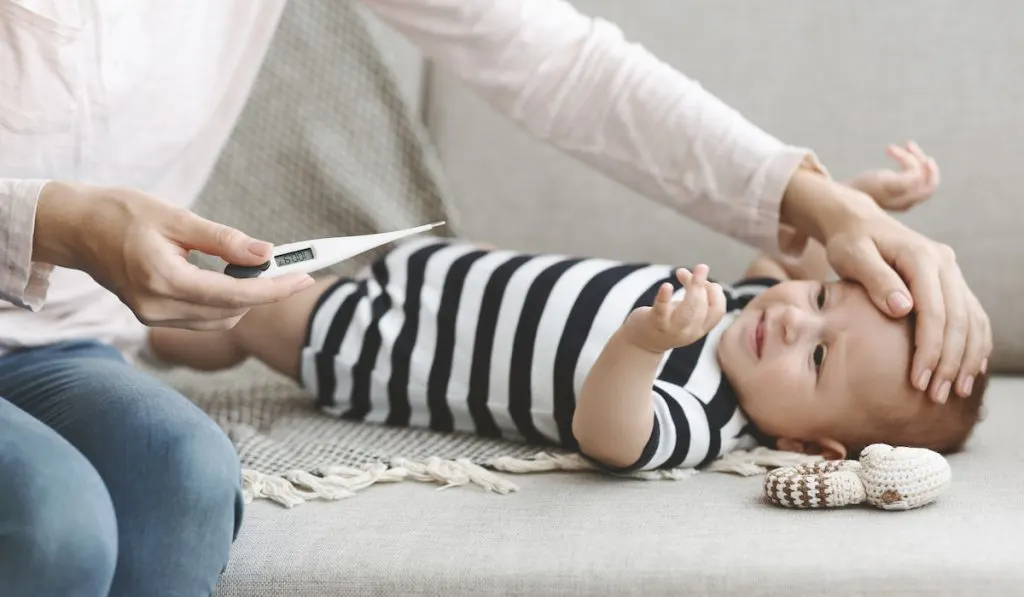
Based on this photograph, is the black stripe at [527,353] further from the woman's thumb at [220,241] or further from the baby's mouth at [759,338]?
the woman's thumb at [220,241]

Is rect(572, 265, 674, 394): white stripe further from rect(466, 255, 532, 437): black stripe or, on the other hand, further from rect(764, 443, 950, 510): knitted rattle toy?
rect(764, 443, 950, 510): knitted rattle toy

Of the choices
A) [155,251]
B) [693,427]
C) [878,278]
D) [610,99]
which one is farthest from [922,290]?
[155,251]

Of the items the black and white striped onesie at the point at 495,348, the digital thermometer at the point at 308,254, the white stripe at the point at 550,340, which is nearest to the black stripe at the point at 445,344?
the black and white striped onesie at the point at 495,348

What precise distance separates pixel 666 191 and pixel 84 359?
0.62 metres

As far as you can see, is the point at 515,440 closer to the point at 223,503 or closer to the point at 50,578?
the point at 223,503

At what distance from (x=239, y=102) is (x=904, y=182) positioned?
2.39ft

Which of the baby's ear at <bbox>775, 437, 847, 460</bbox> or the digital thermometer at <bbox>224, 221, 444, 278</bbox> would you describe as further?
the baby's ear at <bbox>775, 437, 847, 460</bbox>

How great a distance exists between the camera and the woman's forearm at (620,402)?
3.19 ft

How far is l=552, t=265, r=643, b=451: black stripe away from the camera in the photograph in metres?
1.14

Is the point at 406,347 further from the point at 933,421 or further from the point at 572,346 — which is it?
the point at 933,421

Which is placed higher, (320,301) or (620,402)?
(620,402)

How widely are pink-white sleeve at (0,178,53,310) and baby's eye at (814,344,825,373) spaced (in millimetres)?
724

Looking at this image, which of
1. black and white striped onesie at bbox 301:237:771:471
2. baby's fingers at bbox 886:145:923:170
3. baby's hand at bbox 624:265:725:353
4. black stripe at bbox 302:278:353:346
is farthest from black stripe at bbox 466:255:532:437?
baby's fingers at bbox 886:145:923:170

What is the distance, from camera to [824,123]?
1.49m
